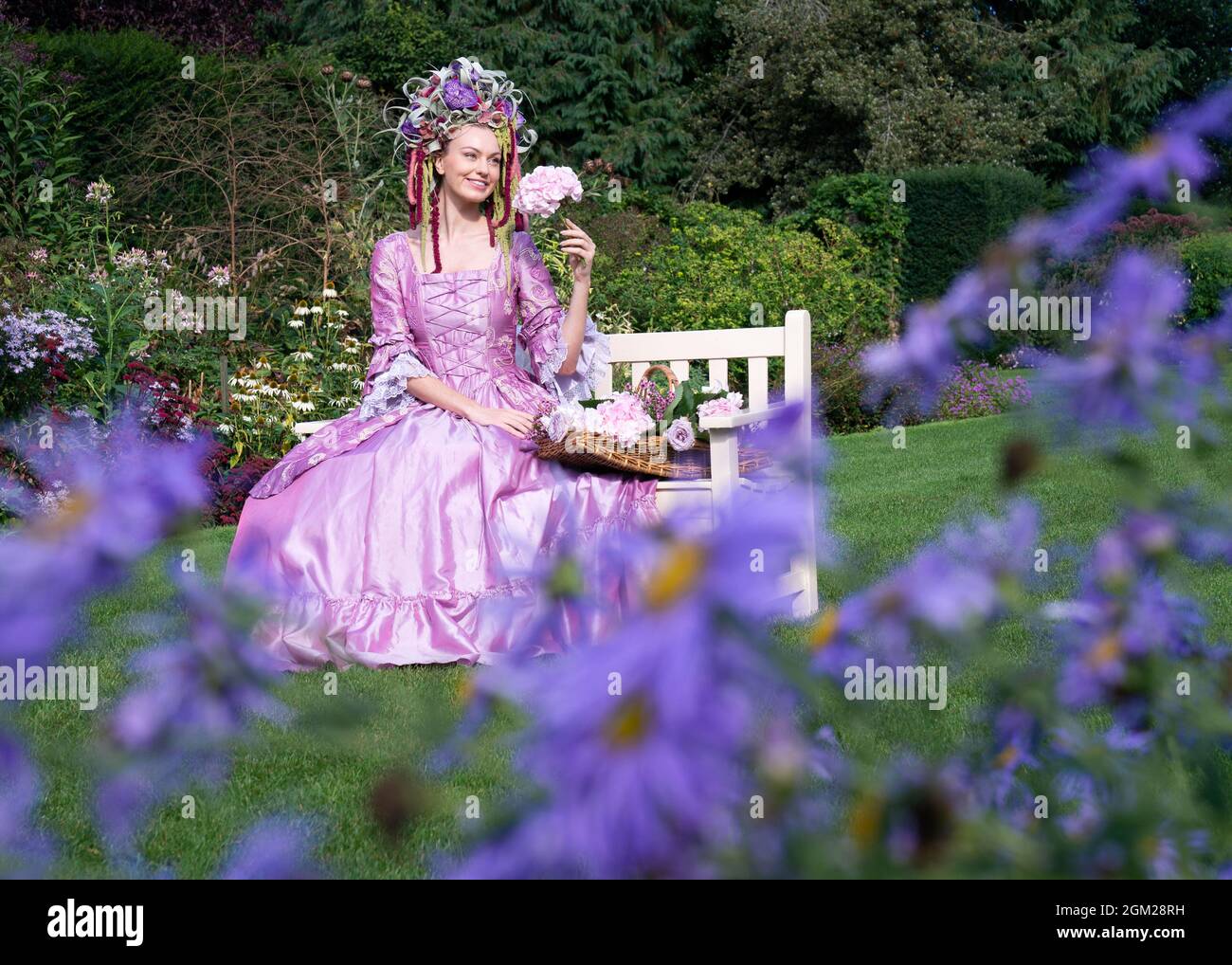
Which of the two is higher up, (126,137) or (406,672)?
(126,137)

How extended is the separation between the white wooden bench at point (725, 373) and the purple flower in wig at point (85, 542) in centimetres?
338

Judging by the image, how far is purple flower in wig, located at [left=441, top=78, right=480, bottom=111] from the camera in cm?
434

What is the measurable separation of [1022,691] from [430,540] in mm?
3381

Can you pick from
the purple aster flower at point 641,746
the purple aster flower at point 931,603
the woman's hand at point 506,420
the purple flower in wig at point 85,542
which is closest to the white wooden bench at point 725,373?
the woman's hand at point 506,420

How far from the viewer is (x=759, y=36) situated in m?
17.5

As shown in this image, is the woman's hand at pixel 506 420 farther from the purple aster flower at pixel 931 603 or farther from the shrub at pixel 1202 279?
the shrub at pixel 1202 279

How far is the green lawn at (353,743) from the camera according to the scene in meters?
0.73

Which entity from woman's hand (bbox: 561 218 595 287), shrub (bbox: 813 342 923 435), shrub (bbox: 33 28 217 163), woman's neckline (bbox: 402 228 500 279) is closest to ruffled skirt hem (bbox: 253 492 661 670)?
woman's hand (bbox: 561 218 595 287)

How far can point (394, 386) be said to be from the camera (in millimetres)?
4445

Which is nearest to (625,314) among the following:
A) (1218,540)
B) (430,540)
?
(430,540)

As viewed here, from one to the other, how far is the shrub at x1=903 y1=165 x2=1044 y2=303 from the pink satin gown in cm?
977

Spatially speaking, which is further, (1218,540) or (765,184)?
(765,184)

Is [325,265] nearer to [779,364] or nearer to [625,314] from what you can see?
[625,314]
